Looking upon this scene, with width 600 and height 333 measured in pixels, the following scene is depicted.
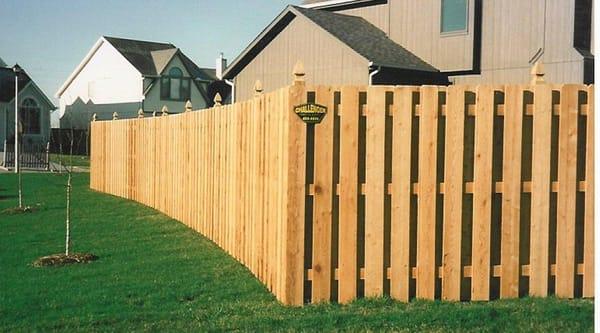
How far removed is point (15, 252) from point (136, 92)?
3889cm

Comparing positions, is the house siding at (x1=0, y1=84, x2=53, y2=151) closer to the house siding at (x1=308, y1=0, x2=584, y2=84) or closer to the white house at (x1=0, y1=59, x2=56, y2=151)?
the white house at (x1=0, y1=59, x2=56, y2=151)

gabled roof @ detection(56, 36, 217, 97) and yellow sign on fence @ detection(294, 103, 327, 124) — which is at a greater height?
gabled roof @ detection(56, 36, 217, 97)

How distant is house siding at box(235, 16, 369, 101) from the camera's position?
21219 millimetres

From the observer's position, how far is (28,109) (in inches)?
1724

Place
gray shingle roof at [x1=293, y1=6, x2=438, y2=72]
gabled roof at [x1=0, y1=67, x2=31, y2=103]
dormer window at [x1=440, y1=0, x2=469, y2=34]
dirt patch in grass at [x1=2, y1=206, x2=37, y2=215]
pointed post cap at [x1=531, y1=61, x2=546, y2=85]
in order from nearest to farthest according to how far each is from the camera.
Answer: pointed post cap at [x1=531, y1=61, x2=546, y2=85]
dirt patch in grass at [x1=2, y1=206, x2=37, y2=215]
dormer window at [x1=440, y1=0, x2=469, y2=34]
gray shingle roof at [x1=293, y1=6, x2=438, y2=72]
gabled roof at [x1=0, y1=67, x2=31, y2=103]

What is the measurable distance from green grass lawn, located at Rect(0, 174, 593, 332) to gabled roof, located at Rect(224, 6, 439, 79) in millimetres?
12769

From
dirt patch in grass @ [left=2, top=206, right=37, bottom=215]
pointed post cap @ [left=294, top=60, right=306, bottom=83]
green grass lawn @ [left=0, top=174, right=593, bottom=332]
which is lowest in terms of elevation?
green grass lawn @ [left=0, top=174, right=593, bottom=332]

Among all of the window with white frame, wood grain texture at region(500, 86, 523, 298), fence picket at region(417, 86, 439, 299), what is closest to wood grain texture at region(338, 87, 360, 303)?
fence picket at region(417, 86, 439, 299)

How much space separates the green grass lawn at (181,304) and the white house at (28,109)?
3611cm

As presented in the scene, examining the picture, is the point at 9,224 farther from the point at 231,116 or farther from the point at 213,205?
the point at 231,116

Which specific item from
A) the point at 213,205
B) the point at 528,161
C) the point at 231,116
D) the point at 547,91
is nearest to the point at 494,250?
the point at 528,161

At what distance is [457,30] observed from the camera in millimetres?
21125

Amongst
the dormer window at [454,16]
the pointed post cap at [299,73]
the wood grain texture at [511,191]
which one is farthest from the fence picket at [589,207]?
the dormer window at [454,16]

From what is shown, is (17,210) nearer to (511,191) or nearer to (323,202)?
(323,202)
